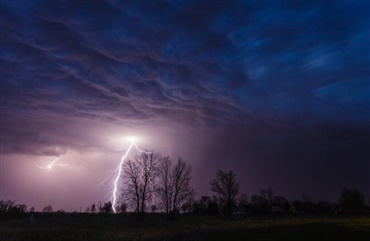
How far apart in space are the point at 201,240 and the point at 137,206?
186 ft

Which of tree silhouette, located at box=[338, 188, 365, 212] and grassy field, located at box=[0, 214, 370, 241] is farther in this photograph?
tree silhouette, located at box=[338, 188, 365, 212]

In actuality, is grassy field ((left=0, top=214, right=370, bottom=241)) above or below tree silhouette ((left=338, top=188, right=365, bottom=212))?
below

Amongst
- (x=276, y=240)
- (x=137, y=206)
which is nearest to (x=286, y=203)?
(x=137, y=206)

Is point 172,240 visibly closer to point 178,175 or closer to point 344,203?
point 178,175

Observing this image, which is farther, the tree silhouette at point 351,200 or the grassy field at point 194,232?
the tree silhouette at point 351,200

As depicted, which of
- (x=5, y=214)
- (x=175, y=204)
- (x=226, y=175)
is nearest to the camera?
(x=5, y=214)

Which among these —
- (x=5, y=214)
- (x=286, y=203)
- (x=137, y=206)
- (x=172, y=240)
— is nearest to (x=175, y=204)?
(x=137, y=206)

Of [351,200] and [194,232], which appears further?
[351,200]

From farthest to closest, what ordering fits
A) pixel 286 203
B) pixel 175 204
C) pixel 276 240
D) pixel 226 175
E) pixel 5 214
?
pixel 286 203 → pixel 226 175 → pixel 175 204 → pixel 5 214 → pixel 276 240

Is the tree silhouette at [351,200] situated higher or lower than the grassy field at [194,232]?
higher

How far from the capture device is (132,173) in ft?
267

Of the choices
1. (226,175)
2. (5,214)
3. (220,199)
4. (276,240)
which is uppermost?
(226,175)

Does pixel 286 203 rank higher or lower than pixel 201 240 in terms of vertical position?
higher

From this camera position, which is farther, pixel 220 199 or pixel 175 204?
pixel 220 199
